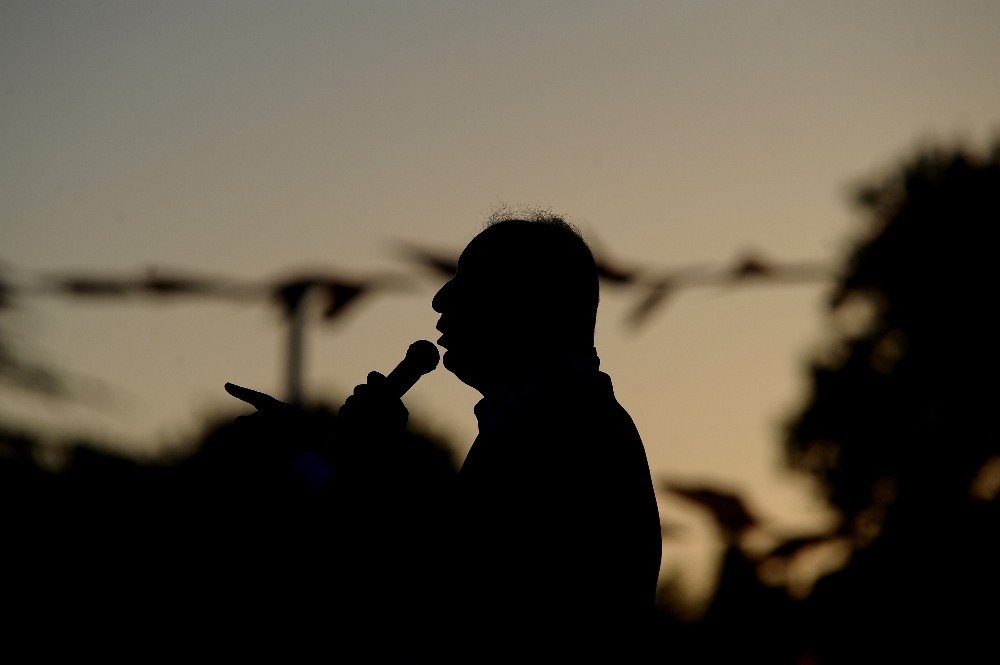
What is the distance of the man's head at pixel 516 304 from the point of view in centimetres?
178

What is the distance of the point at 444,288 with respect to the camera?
186cm

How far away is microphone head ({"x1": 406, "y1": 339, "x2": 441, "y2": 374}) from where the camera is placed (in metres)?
1.91

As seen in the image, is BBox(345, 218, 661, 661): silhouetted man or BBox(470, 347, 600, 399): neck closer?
BBox(345, 218, 661, 661): silhouetted man

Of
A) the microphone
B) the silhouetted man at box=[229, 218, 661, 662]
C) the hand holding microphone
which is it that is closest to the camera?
the silhouetted man at box=[229, 218, 661, 662]

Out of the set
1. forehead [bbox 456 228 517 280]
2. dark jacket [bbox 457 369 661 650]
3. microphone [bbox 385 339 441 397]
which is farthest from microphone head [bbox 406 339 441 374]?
dark jacket [bbox 457 369 661 650]

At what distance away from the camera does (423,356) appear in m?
1.92

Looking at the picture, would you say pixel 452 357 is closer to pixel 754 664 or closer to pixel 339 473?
pixel 339 473

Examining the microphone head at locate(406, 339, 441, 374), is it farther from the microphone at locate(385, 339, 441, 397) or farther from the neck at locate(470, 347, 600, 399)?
the neck at locate(470, 347, 600, 399)

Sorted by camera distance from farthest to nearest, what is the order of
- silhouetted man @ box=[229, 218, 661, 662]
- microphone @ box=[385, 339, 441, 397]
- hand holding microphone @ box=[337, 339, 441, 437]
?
microphone @ box=[385, 339, 441, 397] → hand holding microphone @ box=[337, 339, 441, 437] → silhouetted man @ box=[229, 218, 661, 662]

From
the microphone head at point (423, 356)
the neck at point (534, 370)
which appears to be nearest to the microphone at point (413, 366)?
the microphone head at point (423, 356)

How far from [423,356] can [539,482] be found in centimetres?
42

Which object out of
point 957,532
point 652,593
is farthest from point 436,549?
point 957,532

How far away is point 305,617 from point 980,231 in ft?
28.7

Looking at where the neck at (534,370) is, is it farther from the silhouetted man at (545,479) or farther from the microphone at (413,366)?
the microphone at (413,366)
